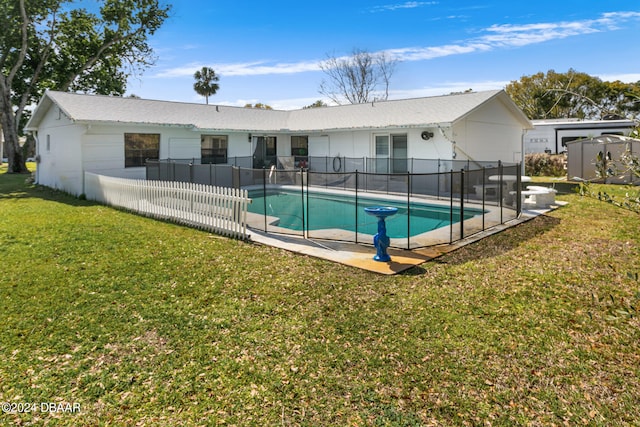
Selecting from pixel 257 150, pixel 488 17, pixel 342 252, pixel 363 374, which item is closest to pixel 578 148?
pixel 488 17

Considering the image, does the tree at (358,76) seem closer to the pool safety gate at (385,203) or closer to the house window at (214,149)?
the house window at (214,149)

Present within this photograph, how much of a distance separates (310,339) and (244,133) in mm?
18127

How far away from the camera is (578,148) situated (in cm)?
2000

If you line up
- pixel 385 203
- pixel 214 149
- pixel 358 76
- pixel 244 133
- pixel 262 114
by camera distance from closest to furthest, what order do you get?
1. pixel 385 203
2. pixel 214 149
3. pixel 244 133
4. pixel 262 114
5. pixel 358 76

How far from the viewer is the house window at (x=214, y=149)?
20.2 metres

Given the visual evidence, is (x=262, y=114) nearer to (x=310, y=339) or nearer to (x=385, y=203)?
(x=385, y=203)

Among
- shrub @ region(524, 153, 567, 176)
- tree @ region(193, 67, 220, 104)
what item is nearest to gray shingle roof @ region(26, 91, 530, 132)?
shrub @ region(524, 153, 567, 176)

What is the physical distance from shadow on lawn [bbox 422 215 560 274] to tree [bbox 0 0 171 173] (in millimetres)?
27312

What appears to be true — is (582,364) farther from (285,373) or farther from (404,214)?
(404,214)

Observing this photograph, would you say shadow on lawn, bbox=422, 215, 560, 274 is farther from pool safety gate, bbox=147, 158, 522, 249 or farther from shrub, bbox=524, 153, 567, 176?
shrub, bbox=524, 153, 567, 176

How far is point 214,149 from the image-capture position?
67.9 ft

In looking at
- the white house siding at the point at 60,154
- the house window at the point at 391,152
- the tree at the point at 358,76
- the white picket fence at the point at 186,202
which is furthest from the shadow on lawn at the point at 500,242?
the tree at the point at 358,76

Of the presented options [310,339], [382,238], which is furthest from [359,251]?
[310,339]

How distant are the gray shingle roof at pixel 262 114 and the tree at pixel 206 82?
3139 centimetres
